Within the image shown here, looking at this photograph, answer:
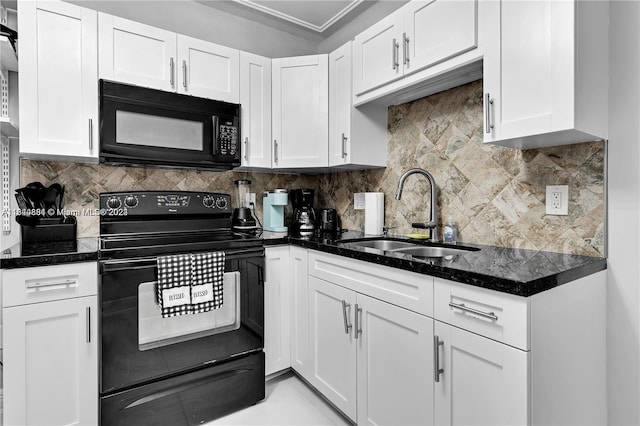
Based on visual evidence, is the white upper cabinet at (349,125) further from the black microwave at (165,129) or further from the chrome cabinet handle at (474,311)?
the chrome cabinet handle at (474,311)

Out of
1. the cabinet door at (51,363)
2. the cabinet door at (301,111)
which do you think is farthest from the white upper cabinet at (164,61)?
the cabinet door at (51,363)

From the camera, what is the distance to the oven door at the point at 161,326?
1.61 metres

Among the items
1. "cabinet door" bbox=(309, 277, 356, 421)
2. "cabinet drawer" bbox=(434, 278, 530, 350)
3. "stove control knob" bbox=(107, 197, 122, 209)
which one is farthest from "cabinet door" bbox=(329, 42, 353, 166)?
"stove control knob" bbox=(107, 197, 122, 209)

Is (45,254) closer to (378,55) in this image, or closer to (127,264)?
(127,264)

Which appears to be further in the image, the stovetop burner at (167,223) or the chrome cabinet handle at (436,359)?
the stovetop burner at (167,223)

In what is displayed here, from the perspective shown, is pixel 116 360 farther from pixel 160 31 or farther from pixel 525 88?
pixel 525 88

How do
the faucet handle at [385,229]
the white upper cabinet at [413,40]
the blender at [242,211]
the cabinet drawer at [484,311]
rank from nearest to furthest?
the cabinet drawer at [484,311], the white upper cabinet at [413,40], the faucet handle at [385,229], the blender at [242,211]

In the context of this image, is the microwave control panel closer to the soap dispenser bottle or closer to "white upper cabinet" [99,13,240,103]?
Answer: "white upper cabinet" [99,13,240,103]

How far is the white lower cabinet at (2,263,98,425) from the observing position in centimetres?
144

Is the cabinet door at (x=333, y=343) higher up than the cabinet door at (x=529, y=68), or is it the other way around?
the cabinet door at (x=529, y=68)

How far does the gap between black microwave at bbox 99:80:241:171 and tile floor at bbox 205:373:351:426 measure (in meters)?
1.53

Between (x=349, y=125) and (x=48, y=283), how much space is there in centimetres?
183

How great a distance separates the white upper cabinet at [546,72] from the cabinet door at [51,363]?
2000mm

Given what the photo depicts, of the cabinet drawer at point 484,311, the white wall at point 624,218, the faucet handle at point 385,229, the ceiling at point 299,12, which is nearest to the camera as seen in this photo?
the cabinet drawer at point 484,311
